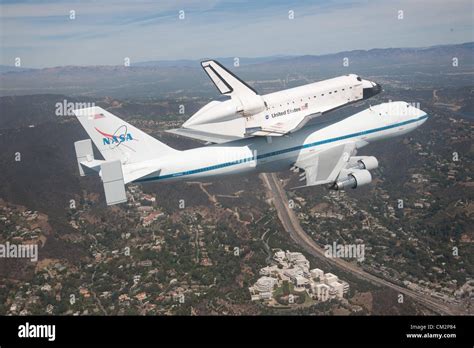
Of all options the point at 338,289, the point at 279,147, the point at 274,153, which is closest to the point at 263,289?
the point at 338,289

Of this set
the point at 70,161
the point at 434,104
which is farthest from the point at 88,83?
the point at 434,104

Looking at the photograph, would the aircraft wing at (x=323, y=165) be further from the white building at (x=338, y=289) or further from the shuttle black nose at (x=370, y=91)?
the white building at (x=338, y=289)

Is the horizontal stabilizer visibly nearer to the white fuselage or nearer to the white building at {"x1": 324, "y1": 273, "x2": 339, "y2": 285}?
the white fuselage

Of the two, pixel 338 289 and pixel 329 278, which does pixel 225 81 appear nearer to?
pixel 329 278

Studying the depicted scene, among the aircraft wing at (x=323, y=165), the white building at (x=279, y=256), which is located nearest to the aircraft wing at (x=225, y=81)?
the aircraft wing at (x=323, y=165)

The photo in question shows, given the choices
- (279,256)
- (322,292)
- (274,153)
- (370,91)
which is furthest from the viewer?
(279,256)

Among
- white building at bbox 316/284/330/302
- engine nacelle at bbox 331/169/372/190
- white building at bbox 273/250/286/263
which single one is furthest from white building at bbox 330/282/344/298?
engine nacelle at bbox 331/169/372/190

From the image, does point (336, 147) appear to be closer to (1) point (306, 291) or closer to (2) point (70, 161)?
(1) point (306, 291)
